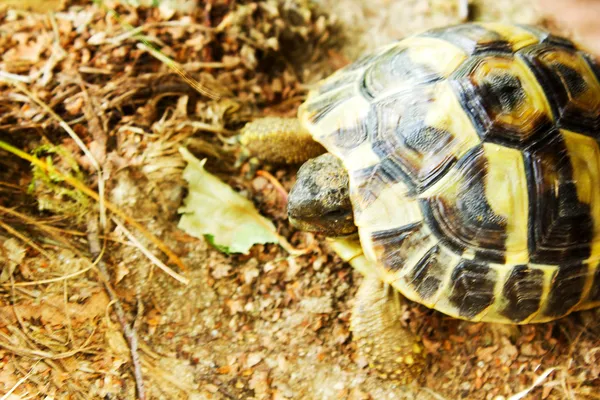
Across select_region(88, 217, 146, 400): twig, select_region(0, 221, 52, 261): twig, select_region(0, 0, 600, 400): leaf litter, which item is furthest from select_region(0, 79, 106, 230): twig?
select_region(0, 221, 52, 261): twig

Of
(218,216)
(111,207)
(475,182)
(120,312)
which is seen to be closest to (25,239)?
(111,207)

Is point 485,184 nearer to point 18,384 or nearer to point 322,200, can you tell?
point 322,200

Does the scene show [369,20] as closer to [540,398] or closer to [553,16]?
[553,16]

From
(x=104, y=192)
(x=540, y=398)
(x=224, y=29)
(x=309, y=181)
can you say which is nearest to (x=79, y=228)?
(x=104, y=192)

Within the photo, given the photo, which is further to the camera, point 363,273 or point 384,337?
point 363,273

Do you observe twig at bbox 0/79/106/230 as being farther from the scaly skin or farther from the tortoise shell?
the tortoise shell

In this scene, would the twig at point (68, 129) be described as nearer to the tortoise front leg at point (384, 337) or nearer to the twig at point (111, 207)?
the twig at point (111, 207)
